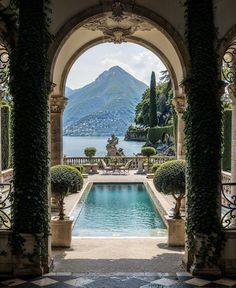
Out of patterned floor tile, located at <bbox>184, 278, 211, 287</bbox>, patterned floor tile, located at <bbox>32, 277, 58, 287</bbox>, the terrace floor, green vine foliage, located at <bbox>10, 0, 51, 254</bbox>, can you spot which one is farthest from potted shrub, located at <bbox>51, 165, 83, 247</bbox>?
patterned floor tile, located at <bbox>184, 278, 211, 287</bbox>

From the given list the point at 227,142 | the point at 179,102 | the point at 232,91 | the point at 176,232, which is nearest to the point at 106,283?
the point at 176,232

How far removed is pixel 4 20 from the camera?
23.7 feet

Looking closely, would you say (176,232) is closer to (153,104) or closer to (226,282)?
(226,282)

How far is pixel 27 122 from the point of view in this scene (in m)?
7.07

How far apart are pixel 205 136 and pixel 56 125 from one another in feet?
19.3

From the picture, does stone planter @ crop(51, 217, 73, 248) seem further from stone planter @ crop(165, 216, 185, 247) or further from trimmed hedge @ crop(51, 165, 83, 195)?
stone planter @ crop(165, 216, 185, 247)

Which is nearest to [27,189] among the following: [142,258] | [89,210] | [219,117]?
[142,258]

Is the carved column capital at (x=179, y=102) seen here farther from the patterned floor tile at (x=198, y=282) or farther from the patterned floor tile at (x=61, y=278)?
the patterned floor tile at (x=61, y=278)

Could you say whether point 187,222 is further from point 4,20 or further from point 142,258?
point 4,20

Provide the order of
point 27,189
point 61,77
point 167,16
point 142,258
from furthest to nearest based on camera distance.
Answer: point 61,77, point 142,258, point 167,16, point 27,189

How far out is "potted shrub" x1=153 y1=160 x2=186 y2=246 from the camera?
915cm

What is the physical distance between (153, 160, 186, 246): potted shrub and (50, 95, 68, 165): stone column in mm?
3728

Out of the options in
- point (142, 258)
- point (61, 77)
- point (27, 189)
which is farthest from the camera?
point (61, 77)

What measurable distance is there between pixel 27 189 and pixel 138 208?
8.47 meters
